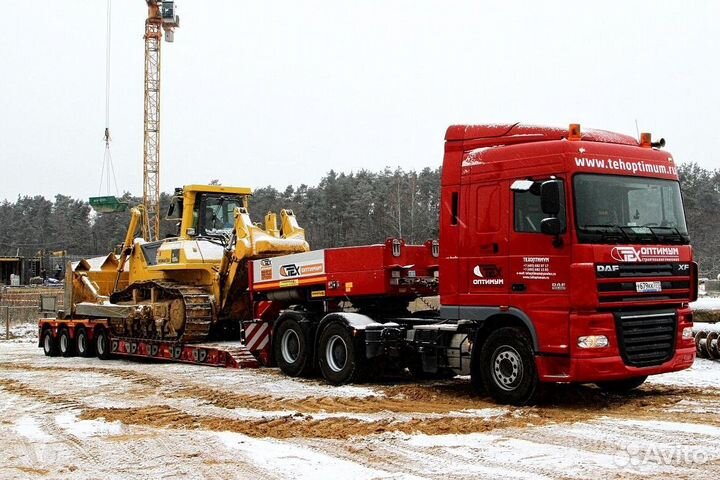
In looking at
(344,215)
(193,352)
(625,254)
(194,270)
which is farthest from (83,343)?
(344,215)

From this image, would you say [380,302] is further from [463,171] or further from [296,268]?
[463,171]

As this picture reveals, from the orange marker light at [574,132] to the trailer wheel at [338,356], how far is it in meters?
4.48

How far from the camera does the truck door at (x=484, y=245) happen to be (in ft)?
34.4

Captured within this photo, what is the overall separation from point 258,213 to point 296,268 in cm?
6606

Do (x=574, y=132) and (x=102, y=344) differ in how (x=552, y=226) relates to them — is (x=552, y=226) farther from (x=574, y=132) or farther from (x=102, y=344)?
(x=102, y=344)

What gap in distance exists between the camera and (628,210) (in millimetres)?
10133

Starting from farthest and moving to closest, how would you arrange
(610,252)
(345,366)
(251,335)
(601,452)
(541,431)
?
(251,335), (345,366), (610,252), (541,431), (601,452)

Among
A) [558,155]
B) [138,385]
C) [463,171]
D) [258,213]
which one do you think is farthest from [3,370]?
[258,213]

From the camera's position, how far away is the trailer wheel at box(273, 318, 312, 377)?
13677 millimetres

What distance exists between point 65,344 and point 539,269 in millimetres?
15259

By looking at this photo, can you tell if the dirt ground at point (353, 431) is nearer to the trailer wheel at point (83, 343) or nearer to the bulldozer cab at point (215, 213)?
the bulldozer cab at point (215, 213)

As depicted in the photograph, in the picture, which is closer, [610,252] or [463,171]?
[610,252]

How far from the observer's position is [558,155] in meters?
9.98

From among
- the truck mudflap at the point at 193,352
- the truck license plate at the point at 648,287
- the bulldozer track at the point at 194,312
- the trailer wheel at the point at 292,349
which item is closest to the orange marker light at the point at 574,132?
the truck license plate at the point at 648,287
